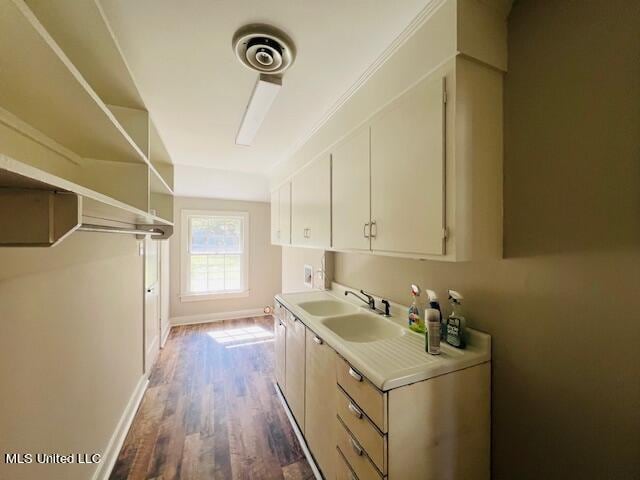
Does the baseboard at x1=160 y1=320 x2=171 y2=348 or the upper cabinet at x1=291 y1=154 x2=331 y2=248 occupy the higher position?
the upper cabinet at x1=291 y1=154 x2=331 y2=248

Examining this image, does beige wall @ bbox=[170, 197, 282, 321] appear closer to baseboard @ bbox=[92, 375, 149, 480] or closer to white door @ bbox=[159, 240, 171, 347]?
white door @ bbox=[159, 240, 171, 347]

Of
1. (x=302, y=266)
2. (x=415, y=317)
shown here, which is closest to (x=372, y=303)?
(x=415, y=317)

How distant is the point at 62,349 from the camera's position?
4.00 ft

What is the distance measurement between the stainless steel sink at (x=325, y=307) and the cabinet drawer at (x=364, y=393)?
87cm

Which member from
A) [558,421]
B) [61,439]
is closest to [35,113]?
[61,439]

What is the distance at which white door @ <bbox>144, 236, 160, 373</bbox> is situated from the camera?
2.65 meters

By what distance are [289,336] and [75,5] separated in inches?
81.5

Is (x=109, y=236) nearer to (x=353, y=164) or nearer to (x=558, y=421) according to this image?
(x=353, y=164)

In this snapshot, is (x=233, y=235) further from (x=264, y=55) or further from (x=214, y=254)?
(x=264, y=55)

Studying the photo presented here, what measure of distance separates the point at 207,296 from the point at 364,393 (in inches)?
163

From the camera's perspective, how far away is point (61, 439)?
1.18 meters

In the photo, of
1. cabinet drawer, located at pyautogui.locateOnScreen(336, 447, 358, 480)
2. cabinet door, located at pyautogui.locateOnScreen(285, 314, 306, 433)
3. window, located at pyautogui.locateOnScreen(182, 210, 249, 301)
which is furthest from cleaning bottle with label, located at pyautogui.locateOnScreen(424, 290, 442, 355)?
window, located at pyautogui.locateOnScreen(182, 210, 249, 301)

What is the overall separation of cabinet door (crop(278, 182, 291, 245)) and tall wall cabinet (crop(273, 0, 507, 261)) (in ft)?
5.22

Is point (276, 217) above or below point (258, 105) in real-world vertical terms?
below
